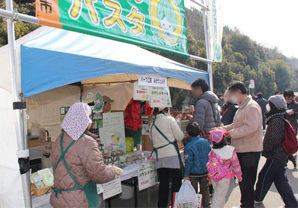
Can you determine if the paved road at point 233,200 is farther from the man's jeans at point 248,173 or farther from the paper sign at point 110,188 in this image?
the paper sign at point 110,188

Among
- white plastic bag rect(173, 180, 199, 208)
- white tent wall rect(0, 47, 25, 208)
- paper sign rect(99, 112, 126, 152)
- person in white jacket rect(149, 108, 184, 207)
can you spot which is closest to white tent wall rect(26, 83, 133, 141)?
paper sign rect(99, 112, 126, 152)

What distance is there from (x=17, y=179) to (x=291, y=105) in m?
5.99

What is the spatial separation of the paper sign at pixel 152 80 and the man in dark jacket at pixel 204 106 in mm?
464

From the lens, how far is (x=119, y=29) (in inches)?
128

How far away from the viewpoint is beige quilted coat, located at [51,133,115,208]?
6.94 ft

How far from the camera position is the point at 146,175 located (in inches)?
149

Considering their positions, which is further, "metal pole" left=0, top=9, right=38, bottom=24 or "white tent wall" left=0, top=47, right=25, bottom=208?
"white tent wall" left=0, top=47, right=25, bottom=208

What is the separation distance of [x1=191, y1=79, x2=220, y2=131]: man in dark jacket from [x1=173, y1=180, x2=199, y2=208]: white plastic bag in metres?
0.92

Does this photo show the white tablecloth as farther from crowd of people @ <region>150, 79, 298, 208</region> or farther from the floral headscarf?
crowd of people @ <region>150, 79, 298, 208</region>

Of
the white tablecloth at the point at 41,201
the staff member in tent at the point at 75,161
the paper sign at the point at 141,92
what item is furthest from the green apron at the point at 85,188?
the paper sign at the point at 141,92

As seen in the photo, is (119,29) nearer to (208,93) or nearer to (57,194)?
(208,93)

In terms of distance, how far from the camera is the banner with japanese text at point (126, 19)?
2.56 meters

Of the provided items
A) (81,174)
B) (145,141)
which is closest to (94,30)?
(81,174)

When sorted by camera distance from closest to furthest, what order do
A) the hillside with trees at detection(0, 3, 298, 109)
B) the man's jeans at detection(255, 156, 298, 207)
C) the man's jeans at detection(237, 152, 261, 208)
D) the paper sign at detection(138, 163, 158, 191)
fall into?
the man's jeans at detection(237, 152, 261, 208), the man's jeans at detection(255, 156, 298, 207), the paper sign at detection(138, 163, 158, 191), the hillside with trees at detection(0, 3, 298, 109)
